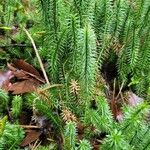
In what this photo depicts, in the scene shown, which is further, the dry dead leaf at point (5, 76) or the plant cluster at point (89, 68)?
the dry dead leaf at point (5, 76)

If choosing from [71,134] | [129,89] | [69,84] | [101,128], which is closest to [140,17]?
[129,89]

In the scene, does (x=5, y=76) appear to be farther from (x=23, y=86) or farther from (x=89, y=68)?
(x=89, y=68)

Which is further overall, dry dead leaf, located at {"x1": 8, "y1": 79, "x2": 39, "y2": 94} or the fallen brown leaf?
the fallen brown leaf

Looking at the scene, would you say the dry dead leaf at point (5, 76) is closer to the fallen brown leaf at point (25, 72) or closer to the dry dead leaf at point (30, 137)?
the fallen brown leaf at point (25, 72)

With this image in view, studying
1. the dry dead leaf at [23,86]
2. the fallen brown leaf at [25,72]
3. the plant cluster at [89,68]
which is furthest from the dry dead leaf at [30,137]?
the fallen brown leaf at [25,72]

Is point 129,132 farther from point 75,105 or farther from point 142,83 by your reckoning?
point 142,83

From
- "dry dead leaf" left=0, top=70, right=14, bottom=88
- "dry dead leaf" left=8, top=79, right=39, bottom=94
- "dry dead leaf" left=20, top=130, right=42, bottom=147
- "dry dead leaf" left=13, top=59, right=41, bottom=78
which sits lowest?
"dry dead leaf" left=20, top=130, right=42, bottom=147

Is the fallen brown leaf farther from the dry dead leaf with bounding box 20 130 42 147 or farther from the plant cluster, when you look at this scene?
the dry dead leaf with bounding box 20 130 42 147

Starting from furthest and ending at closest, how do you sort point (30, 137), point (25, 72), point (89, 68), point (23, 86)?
point (25, 72) < point (23, 86) < point (30, 137) < point (89, 68)

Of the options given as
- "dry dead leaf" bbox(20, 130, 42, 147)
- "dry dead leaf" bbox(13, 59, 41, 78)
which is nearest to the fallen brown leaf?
"dry dead leaf" bbox(13, 59, 41, 78)

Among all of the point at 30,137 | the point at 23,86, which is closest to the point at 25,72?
the point at 23,86

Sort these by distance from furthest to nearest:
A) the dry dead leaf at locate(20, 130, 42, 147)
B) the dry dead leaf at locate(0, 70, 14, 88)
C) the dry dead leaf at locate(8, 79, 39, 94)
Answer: the dry dead leaf at locate(0, 70, 14, 88), the dry dead leaf at locate(8, 79, 39, 94), the dry dead leaf at locate(20, 130, 42, 147)

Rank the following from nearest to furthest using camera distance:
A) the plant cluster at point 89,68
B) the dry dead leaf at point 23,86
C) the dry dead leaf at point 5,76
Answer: the plant cluster at point 89,68 → the dry dead leaf at point 23,86 → the dry dead leaf at point 5,76
